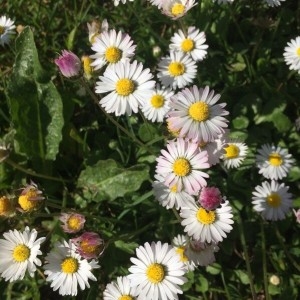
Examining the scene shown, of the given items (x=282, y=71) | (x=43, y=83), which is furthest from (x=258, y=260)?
(x=43, y=83)

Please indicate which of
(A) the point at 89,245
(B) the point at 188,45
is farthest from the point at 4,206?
(B) the point at 188,45

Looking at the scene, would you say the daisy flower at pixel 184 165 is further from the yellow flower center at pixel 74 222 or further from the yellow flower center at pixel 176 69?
the yellow flower center at pixel 176 69

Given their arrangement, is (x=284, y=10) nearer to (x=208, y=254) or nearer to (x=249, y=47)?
(x=249, y=47)

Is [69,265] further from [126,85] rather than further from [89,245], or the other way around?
[126,85]

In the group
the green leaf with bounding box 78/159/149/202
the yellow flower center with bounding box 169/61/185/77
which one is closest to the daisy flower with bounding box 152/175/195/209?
the green leaf with bounding box 78/159/149/202

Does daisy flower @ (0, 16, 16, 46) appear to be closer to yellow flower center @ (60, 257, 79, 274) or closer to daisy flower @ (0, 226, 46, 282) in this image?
daisy flower @ (0, 226, 46, 282)

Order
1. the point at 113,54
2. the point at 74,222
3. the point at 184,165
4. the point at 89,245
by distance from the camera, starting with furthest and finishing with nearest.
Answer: the point at 113,54 → the point at 74,222 → the point at 184,165 → the point at 89,245
